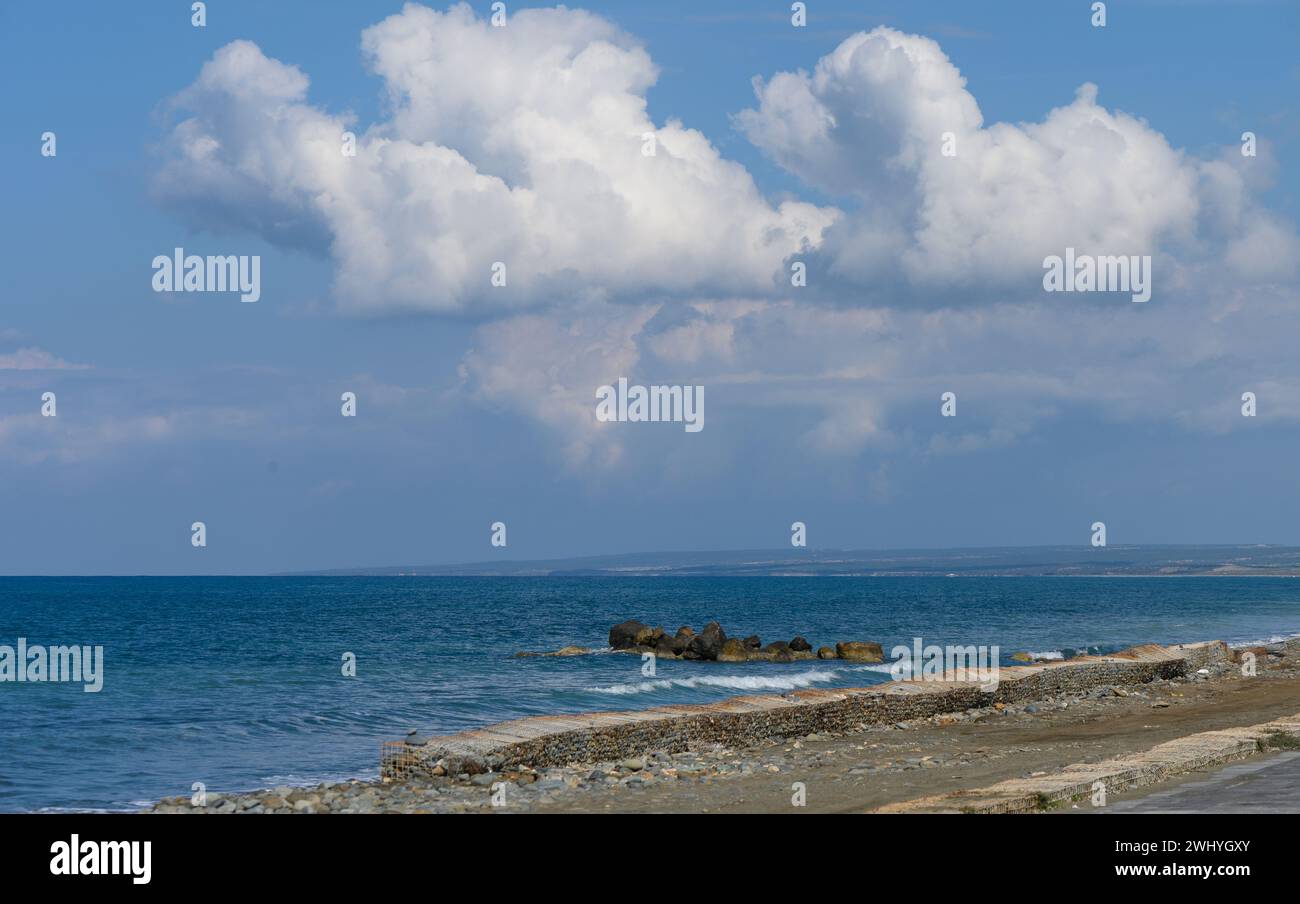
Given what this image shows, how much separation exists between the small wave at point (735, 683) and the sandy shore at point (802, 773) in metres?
13.0

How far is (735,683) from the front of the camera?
4412cm

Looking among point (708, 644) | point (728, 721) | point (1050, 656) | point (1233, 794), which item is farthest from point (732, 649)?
point (1233, 794)

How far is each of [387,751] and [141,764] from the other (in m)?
6.07

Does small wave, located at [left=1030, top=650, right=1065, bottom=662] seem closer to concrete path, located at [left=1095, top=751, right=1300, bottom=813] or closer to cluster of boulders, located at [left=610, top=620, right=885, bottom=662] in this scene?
cluster of boulders, located at [left=610, top=620, right=885, bottom=662]

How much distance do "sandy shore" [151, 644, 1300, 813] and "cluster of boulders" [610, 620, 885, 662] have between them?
1024 inches

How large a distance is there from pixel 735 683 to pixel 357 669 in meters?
13.9

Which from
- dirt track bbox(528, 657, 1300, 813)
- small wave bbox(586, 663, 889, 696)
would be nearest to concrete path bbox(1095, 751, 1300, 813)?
dirt track bbox(528, 657, 1300, 813)

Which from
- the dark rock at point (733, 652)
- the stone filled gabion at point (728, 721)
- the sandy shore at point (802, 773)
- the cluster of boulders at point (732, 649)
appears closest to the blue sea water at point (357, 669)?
the dark rock at point (733, 652)

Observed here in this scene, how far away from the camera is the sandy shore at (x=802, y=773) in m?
18.0

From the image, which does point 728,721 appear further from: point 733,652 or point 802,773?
point 733,652

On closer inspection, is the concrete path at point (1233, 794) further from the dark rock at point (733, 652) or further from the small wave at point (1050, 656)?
the dark rock at point (733, 652)

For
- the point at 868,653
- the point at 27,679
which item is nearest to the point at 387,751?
the point at 27,679

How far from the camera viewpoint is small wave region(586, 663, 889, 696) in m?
41.2

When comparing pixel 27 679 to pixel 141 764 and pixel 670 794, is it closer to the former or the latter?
pixel 141 764
